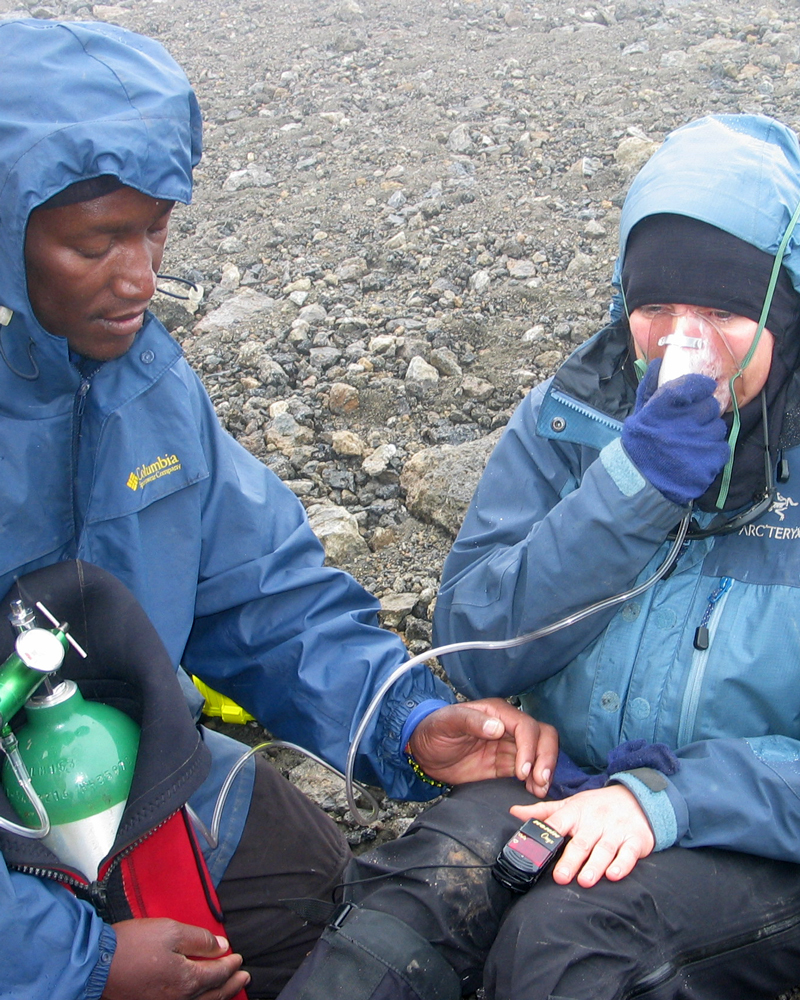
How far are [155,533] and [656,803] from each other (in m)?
1.32

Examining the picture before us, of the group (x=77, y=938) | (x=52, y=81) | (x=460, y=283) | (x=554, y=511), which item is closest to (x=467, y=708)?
(x=554, y=511)

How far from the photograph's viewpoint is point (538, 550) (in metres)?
2.38

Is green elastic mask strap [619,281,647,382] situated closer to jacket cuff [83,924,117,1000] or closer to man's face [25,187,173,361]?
man's face [25,187,173,361]

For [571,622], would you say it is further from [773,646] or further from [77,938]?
[77,938]

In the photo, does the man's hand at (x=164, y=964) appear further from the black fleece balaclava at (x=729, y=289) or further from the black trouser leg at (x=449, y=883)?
the black fleece balaclava at (x=729, y=289)

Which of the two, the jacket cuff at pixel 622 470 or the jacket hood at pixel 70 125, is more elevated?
the jacket hood at pixel 70 125

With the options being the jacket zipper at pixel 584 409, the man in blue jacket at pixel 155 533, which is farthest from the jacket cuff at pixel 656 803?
the jacket zipper at pixel 584 409

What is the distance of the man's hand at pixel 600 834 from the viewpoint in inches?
81.5

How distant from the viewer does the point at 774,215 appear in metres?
2.22

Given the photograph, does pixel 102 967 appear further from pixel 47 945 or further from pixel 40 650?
pixel 40 650

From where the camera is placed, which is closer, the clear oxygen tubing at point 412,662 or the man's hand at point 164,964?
the man's hand at point 164,964

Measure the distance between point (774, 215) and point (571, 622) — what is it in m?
1.02

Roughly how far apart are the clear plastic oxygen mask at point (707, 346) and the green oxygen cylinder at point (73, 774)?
4.69 ft

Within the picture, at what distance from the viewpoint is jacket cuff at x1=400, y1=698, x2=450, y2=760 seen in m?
2.64
